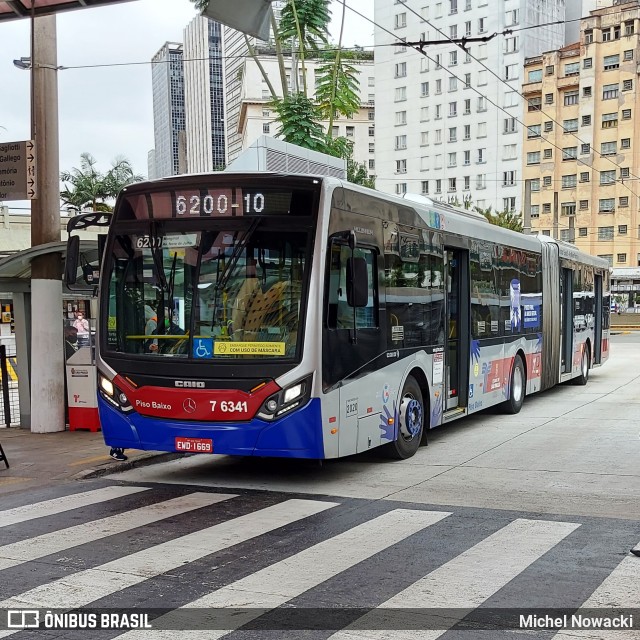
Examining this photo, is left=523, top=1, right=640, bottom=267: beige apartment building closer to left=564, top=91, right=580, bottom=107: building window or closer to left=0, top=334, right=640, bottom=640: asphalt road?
left=564, top=91, right=580, bottom=107: building window

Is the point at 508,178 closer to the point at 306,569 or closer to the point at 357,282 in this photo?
the point at 357,282

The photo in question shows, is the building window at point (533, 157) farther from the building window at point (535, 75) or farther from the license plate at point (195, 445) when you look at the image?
the license plate at point (195, 445)

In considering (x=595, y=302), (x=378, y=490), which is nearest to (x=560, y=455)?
(x=378, y=490)

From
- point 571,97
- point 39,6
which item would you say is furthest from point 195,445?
point 571,97

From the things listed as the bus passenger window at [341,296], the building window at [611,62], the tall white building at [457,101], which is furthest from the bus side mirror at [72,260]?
the building window at [611,62]

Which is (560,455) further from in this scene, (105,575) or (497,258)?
(105,575)

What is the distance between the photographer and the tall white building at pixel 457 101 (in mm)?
90062

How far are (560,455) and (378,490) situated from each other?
300 centimetres

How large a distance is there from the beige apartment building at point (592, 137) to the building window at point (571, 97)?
0.33ft

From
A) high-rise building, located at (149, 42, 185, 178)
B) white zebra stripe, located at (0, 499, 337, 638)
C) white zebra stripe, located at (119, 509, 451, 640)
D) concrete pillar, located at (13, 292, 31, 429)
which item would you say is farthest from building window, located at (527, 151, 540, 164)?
white zebra stripe, located at (119, 509, 451, 640)

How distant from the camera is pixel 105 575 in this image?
5816mm

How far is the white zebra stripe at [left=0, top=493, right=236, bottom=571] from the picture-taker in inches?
254

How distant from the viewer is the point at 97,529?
716 cm

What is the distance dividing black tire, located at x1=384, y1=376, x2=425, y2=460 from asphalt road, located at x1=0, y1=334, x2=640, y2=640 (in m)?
0.18
